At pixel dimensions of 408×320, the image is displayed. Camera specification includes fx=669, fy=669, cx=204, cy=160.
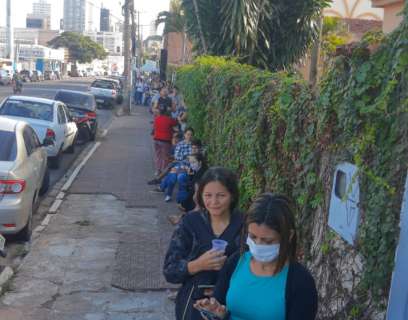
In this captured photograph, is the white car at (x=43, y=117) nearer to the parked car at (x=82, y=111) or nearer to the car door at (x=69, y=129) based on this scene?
the car door at (x=69, y=129)

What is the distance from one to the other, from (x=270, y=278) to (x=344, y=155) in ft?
4.25

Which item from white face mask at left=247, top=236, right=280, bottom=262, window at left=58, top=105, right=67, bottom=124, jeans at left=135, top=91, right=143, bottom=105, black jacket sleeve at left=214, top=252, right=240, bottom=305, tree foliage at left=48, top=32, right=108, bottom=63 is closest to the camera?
white face mask at left=247, top=236, right=280, bottom=262

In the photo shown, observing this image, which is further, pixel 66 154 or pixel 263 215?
pixel 66 154

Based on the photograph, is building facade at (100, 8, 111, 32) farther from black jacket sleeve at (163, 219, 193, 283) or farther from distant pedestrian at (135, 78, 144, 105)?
black jacket sleeve at (163, 219, 193, 283)

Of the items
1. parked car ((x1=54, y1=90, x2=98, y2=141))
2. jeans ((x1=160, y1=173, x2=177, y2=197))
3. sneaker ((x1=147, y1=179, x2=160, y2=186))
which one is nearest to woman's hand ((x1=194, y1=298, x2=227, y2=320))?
jeans ((x1=160, y1=173, x2=177, y2=197))

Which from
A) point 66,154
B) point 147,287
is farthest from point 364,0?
point 147,287

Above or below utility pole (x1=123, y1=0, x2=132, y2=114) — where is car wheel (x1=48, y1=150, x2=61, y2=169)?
below

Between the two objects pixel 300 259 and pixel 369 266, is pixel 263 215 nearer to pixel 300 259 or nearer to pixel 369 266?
pixel 369 266

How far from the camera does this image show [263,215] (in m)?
3.17

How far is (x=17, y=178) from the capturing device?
27.1 feet

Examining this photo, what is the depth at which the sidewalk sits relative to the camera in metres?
6.48

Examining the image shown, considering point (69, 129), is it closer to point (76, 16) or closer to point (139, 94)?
point (139, 94)

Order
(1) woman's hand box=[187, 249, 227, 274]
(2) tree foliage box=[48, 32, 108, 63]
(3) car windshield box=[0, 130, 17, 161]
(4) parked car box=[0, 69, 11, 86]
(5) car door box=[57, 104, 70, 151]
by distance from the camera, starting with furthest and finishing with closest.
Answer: (2) tree foliage box=[48, 32, 108, 63], (4) parked car box=[0, 69, 11, 86], (5) car door box=[57, 104, 70, 151], (3) car windshield box=[0, 130, 17, 161], (1) woman's hand box=[187, 249, 227, 274]

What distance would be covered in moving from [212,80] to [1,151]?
413 centimetres
